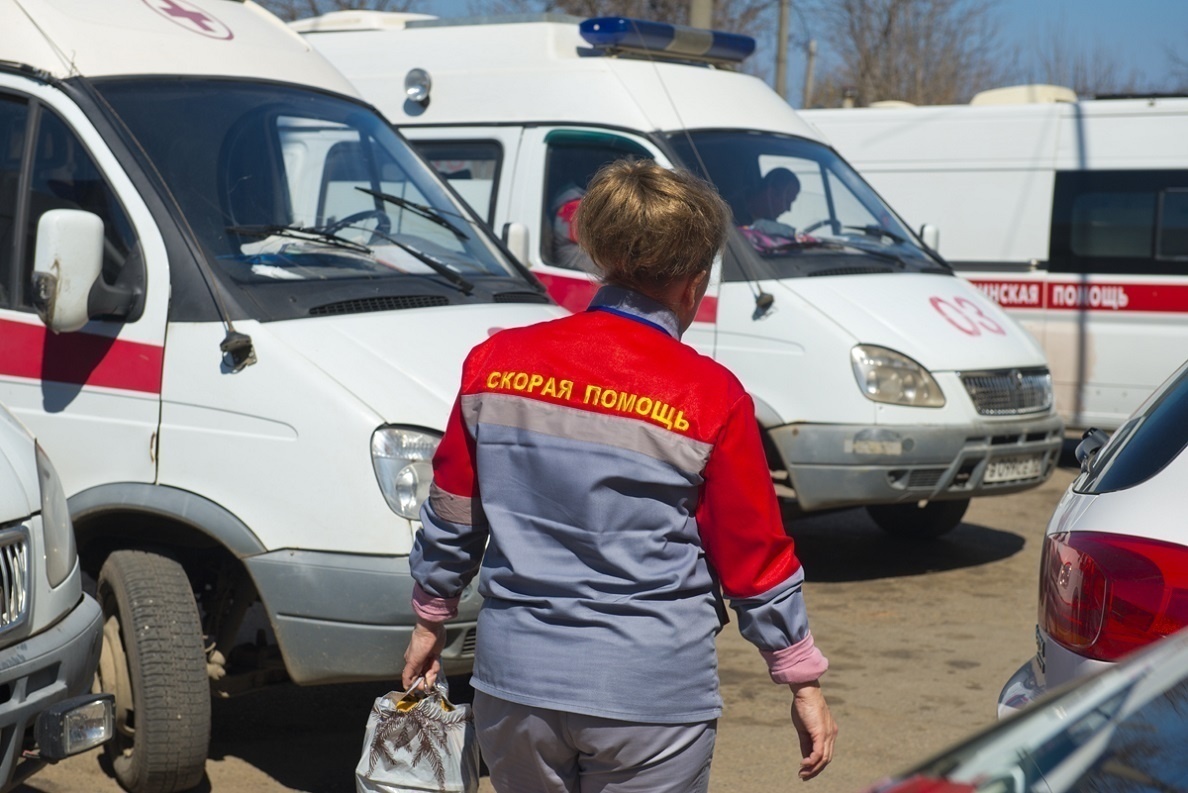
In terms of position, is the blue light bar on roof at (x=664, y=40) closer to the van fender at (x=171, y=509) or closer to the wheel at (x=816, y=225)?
the wheel at (x=816, y=225)

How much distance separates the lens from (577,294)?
7336 mm

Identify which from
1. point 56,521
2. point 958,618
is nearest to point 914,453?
point 958,618

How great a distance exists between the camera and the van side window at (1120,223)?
33.8 feet

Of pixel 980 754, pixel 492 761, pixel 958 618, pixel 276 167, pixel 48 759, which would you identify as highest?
pixel 276 167

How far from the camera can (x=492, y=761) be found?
2684 millimetres

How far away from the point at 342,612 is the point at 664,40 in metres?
4.46

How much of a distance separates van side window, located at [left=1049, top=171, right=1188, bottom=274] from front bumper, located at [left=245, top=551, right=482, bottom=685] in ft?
25.0

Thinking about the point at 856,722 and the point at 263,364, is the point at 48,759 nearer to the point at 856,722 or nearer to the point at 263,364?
the point at 263,364

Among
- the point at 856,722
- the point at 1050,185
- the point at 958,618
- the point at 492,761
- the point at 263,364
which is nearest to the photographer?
the point at 492,761

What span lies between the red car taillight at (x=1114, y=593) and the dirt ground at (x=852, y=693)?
185 cm

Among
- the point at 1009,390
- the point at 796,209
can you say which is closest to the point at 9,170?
the point at 796,209

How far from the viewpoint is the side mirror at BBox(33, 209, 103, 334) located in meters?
4.16

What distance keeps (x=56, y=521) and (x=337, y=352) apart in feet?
3.02

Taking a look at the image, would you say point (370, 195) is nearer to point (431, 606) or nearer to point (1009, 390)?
point (431, 606)
